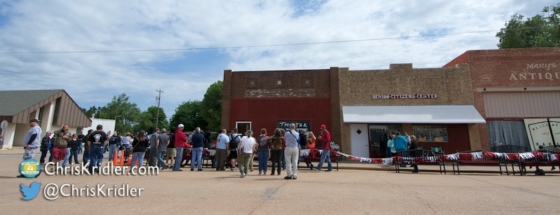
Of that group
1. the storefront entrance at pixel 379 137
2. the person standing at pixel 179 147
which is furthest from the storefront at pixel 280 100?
the person standing at pixel 179 147

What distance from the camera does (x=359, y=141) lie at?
60.6ft

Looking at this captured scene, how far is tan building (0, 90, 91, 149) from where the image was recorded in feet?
97.5

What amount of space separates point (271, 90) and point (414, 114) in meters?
8.99

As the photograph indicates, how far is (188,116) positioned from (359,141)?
68.3 meters

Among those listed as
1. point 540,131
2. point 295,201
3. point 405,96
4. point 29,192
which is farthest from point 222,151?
point 540,131

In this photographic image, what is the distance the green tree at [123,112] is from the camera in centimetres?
8225

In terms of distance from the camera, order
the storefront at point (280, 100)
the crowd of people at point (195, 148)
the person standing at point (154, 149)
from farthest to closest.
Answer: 1. the storefront at point (280, 100)
2. the person standing at point (154, 149)
3. the crowd of people at point (195, 148)

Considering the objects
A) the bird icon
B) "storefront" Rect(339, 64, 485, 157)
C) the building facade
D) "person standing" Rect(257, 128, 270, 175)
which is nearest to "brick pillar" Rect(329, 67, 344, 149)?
the building facade

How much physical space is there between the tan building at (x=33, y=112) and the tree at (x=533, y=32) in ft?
158

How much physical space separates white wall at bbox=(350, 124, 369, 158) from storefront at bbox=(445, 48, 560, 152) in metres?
6.76

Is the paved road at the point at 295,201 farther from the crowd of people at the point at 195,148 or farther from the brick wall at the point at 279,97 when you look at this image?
the brick wall at the point at 279,97

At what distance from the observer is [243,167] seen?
32.1 feet

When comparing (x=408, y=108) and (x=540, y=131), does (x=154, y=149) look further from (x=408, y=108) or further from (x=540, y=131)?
(x=540, y=131)

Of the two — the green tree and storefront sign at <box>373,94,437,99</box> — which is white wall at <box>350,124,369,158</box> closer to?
storefront sign at <box>373,94,437,99</box>
